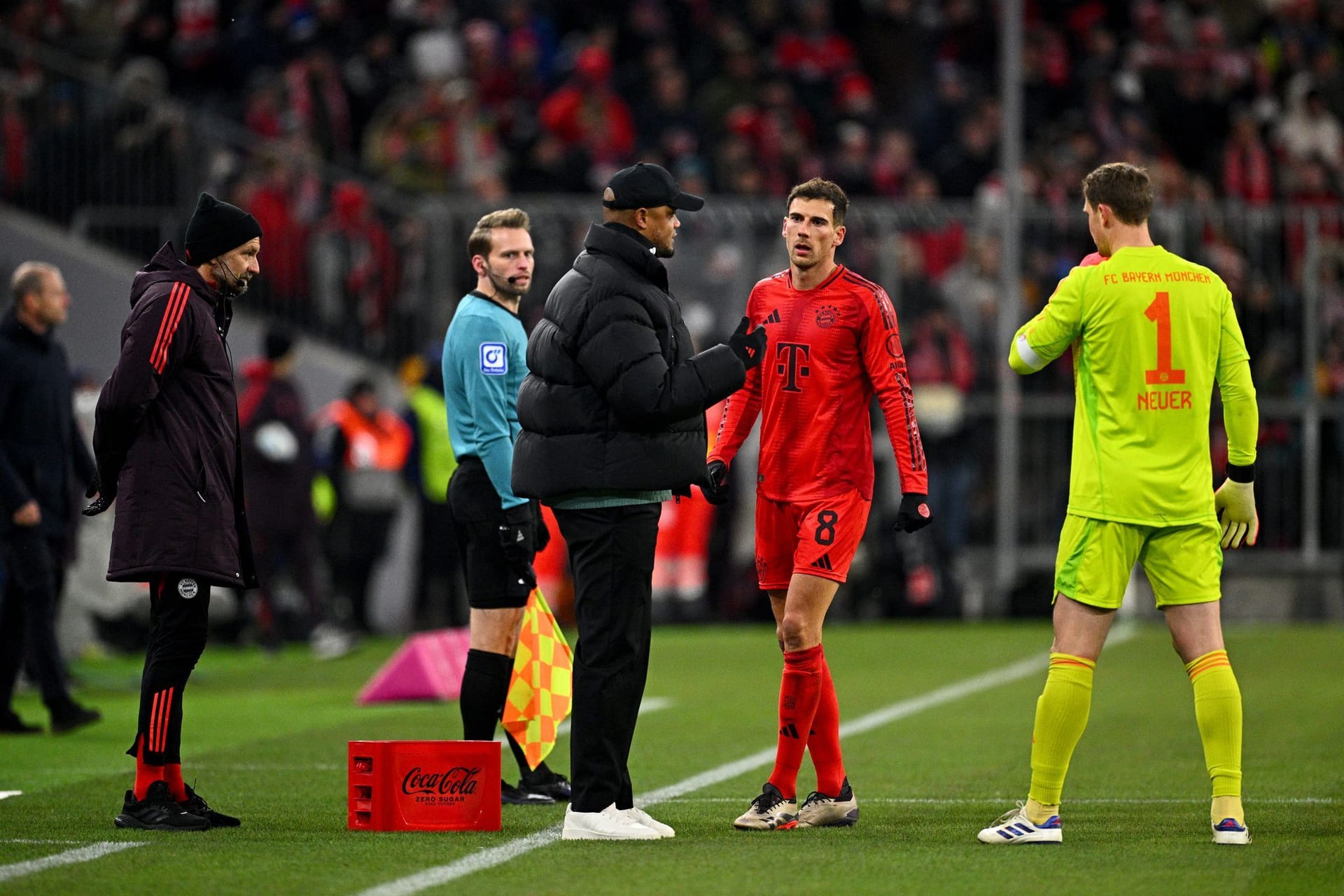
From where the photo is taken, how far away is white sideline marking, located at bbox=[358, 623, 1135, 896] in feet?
21.5

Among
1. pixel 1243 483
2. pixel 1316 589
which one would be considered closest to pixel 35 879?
pixel 1243 483

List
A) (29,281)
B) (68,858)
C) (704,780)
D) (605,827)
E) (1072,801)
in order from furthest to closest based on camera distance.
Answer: (29,281), (704,780), (1072,801), (605,827), (68,858)

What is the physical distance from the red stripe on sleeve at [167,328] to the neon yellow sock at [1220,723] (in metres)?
3.81

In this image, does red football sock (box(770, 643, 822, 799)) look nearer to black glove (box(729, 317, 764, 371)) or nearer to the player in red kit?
the player in red kit

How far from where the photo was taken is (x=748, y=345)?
728 centimetres

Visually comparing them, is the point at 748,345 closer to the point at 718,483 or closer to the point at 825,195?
the point at 718,483

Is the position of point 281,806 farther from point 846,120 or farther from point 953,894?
point 846,120

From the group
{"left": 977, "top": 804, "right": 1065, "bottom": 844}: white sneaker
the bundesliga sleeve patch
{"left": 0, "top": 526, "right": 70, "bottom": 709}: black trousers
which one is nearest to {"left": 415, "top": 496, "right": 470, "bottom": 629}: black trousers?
{"left": 0, "top": 526, "right": 70, "bottom": 709}: black trousers

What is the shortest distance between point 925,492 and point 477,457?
6.32ft

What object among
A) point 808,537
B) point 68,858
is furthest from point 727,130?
point 68,858

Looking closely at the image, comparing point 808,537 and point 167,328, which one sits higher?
point 167,328

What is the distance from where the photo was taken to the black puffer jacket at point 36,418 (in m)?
11.3

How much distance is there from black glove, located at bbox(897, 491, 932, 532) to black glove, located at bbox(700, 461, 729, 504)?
0.65 meters

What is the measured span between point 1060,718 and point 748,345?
1.66 metres
